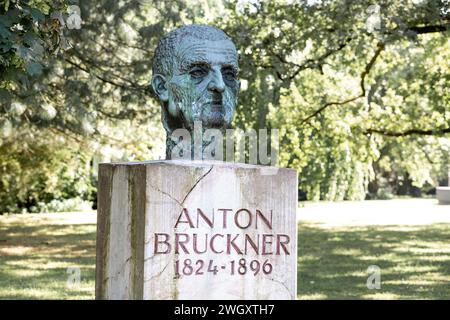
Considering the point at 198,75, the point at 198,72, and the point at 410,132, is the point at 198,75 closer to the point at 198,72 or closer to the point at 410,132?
the point at 198,72

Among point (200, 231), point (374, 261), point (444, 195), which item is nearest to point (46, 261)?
point (374, 261)

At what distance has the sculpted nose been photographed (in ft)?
14.9

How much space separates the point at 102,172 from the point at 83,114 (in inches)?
268

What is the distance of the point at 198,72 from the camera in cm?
459

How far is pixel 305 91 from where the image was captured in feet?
57.3

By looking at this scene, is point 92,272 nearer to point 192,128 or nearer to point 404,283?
point 404,283

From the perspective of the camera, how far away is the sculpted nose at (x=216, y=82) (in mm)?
4547

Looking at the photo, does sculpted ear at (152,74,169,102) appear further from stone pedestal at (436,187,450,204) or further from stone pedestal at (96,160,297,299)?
stone pedestal at (436,187,450,204)

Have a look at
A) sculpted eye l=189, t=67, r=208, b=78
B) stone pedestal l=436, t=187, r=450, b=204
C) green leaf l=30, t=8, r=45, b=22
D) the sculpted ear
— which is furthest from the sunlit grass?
stone pedestal l=436, t=187, r=450, b=204

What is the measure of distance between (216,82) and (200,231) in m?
0.97

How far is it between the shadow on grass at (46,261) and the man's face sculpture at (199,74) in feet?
15.1

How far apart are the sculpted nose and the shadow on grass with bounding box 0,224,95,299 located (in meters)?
4.75

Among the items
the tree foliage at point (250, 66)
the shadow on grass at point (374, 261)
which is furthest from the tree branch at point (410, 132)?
the shadow on grass at point (374, 261)

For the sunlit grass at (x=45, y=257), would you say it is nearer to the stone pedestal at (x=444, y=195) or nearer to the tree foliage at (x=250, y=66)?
the tree foliage at (x=250, y=66)
